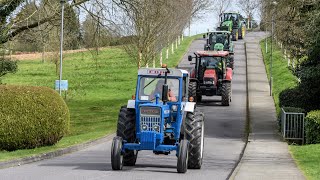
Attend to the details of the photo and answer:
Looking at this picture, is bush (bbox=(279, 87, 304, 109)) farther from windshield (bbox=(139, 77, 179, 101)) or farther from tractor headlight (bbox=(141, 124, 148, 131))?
tractor headlight (bbox=(141, 124, 148, 131))

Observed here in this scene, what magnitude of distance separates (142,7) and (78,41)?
11.0 ft

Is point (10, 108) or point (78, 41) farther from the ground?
point (78, 41)

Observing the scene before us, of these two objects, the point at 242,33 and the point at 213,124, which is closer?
the point at 213,124

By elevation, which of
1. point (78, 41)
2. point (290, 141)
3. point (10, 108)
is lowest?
point (290, 141)

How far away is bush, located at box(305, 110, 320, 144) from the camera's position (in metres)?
27.2

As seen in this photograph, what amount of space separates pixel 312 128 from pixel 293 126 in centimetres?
214

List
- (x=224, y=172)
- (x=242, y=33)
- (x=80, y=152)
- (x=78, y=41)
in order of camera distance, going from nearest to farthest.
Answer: (x=224, y=172)
(x=80, y=152)
(x=78, y=41)
(x=242, y=33)

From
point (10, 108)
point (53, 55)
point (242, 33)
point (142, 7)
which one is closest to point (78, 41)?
point (142, 7)

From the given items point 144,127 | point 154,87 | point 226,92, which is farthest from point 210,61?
point 144,127

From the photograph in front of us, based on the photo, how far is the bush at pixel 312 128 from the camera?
27.2 metres

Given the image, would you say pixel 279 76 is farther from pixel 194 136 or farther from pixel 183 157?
pixel 183 157

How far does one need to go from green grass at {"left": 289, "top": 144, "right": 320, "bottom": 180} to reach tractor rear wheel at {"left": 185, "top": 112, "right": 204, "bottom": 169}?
2.80m

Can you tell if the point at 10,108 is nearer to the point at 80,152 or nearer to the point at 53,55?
the point at 80,152

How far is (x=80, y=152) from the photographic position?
2353 cm
